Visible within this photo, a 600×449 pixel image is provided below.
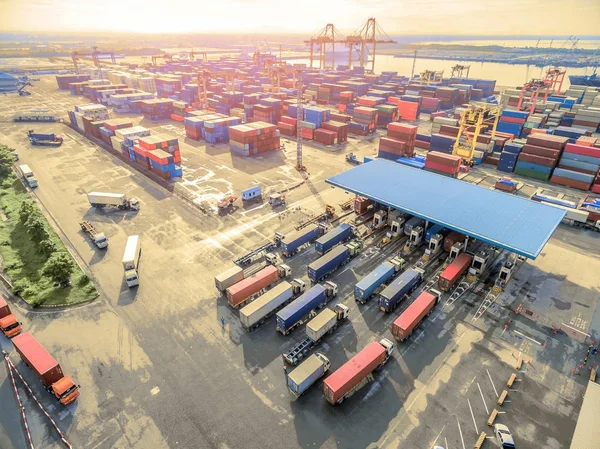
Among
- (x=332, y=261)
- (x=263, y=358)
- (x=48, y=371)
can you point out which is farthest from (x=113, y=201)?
(x=263, y=358)

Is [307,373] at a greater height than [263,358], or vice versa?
[307,373]

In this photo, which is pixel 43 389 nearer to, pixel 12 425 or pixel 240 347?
pixel 12 425

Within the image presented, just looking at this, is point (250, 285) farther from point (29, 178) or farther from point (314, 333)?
point (29, 178)

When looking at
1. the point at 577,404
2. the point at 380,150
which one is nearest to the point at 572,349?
the point at 577,404

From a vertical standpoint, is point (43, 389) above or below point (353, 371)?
below

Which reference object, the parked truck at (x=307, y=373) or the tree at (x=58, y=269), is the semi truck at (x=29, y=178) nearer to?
the tree at (x=58, y=269)
